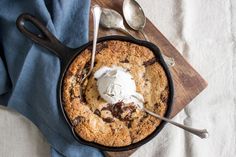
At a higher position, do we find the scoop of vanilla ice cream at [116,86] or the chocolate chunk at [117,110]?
the scoop of vanilla ice cream at [116,86]

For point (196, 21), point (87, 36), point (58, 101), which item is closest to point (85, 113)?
point (58, 101)

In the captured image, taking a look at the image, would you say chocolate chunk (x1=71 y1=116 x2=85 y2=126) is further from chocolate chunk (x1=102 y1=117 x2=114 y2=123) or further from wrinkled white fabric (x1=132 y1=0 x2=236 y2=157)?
wrinkled white fabric (x1=132 y1=0 x2=236 y2=157)

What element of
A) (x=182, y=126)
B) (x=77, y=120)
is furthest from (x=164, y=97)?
(x=77, y=120)

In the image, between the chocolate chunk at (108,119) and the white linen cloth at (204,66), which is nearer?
the chocolate chunk at (108,119)

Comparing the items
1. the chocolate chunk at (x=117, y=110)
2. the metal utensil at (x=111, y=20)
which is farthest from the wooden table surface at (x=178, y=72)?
the chocolate chunk at (x=117, y=110)

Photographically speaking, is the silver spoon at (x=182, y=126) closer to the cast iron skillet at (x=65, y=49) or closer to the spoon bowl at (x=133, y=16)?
the cast iron skillet at (x=65, y=49)

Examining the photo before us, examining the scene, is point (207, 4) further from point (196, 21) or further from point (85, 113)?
point (85, 113)

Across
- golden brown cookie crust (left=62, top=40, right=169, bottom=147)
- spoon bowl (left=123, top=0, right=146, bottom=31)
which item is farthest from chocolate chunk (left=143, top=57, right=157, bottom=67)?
spoon bowl (left=123, top=0, right=146, bottom=31)
